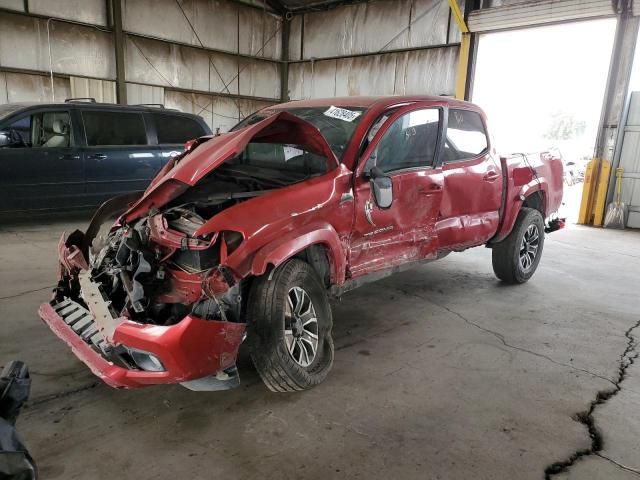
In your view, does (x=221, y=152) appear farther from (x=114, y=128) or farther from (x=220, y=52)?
(x=220, y=52)

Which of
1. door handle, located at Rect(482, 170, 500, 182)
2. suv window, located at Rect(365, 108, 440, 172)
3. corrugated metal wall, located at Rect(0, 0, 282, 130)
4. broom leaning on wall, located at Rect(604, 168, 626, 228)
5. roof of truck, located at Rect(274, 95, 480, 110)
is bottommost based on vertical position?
broom leaning on wall, located at Rect(604, 168, 626, 228)

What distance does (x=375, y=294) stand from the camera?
14.7 feet

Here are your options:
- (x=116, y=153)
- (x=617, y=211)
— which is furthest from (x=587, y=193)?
(x=116, y=153)

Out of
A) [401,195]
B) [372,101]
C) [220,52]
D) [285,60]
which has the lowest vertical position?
[401,195]

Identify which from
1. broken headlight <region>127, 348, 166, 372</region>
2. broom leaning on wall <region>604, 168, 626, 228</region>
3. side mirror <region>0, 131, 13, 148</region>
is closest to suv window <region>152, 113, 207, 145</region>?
side mirror <region>0, 131, 13, 148</region>

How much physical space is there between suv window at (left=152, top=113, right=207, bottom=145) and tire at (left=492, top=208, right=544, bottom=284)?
4897 millimetres

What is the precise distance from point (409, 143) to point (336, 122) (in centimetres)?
55

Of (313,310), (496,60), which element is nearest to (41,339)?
(313,310)

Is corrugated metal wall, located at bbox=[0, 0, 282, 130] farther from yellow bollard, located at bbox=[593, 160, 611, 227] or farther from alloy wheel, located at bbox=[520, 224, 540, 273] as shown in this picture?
alloy wheel, located at bbox=[520, 224, 540, 273]

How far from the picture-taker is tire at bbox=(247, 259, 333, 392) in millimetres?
2500

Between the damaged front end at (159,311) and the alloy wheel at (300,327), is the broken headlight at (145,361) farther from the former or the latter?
the alloy wheel at (300,327)

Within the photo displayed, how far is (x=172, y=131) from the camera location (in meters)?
7.31

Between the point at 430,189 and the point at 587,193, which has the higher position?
the point at 430,189

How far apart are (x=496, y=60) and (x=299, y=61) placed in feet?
19.7
